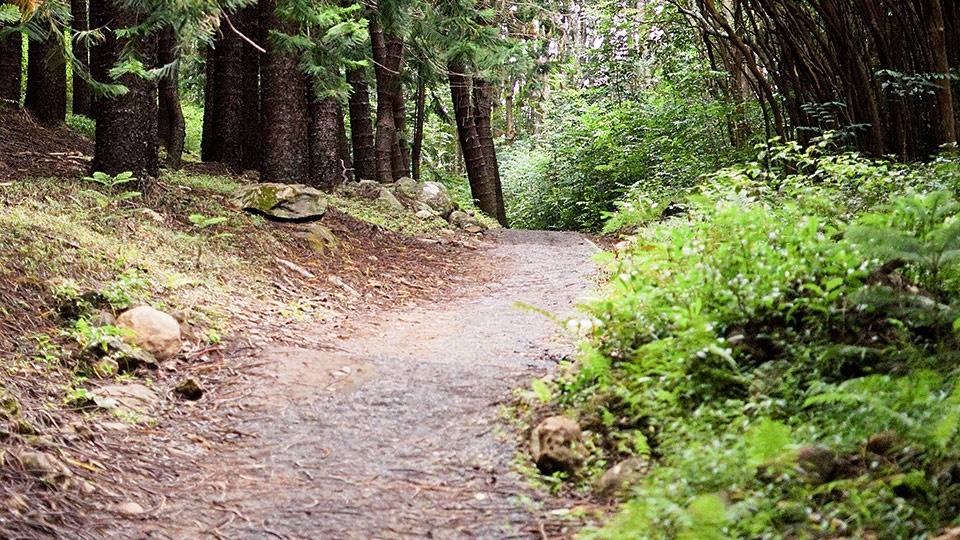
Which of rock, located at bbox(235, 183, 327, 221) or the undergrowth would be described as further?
rock, located at bbox(235, 183, 327, 221)

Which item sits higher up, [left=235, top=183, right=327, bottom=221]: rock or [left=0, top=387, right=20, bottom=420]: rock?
[left=235, top=183, right=327, bottom=221]: rock

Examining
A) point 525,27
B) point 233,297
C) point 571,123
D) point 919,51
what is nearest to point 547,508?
point 233,297

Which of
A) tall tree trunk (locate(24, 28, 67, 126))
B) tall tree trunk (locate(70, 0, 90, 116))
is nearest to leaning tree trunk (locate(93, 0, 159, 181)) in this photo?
tall tree trunk (locate(24, 28, 67, 126))

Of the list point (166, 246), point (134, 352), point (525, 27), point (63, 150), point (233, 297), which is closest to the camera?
point (134, 352)

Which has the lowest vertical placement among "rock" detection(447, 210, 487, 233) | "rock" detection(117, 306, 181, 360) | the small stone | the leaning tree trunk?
the small stone

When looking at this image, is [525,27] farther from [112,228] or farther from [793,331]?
[793,331]

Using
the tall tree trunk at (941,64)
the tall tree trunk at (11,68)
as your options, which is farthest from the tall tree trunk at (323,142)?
the tall tree trunk at (941,64)

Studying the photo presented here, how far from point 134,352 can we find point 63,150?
734 cm

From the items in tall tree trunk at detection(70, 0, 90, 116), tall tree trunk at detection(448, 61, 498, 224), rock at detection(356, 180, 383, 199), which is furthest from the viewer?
tall tree trunk at detection(448, 61, 498, 224)

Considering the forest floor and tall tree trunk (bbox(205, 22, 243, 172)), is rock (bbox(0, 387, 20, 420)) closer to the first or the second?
the forest floor

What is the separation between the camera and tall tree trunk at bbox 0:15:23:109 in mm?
13336

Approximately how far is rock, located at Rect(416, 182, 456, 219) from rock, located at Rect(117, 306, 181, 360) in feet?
27.9

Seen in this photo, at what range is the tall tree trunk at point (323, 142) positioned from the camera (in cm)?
1216

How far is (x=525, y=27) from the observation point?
18609 mm
